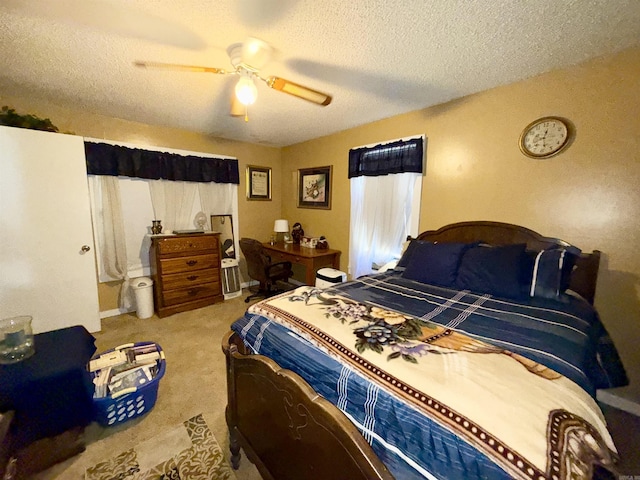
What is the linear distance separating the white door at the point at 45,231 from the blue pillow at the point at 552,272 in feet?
12.5

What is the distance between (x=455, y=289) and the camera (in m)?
1.88

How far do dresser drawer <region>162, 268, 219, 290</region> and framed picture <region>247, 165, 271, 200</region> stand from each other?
1.37 meters

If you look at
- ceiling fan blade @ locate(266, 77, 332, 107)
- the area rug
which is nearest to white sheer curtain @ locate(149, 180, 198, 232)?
ceiling fan blade @ locate(266, 77, 332, 107)

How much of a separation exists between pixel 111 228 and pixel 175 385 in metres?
2.11

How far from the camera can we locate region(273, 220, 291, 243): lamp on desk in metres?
4.00

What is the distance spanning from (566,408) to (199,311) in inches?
133

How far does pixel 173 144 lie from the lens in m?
3.35

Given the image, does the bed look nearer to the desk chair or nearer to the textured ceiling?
the textured ceiling

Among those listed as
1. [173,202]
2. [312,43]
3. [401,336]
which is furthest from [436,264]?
[173,202]

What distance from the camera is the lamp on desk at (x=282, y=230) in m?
4.00

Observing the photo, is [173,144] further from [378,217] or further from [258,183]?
[378,217]

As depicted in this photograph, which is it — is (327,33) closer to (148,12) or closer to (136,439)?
(148,12)

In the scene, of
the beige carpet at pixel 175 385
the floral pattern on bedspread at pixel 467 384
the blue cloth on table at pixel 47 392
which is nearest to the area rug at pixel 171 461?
the beige carpet at pixel 175 385


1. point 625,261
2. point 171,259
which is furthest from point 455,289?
point 171,259
